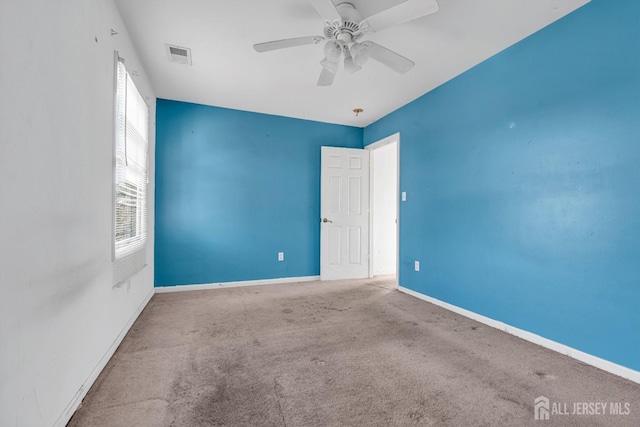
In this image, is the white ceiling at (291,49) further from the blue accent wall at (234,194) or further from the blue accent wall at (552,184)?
the blue accent wall at (234,194)

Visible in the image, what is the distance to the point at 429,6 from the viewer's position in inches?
67.8

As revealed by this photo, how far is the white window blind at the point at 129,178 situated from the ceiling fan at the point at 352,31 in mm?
1152

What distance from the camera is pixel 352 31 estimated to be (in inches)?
81.8

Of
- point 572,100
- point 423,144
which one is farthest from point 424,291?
point 572,100

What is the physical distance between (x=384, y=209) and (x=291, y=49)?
3.20 m

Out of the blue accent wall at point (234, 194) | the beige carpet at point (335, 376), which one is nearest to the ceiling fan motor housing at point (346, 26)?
the beige carpet at point (335, 376)

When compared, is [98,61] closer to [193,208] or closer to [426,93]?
[193,208]

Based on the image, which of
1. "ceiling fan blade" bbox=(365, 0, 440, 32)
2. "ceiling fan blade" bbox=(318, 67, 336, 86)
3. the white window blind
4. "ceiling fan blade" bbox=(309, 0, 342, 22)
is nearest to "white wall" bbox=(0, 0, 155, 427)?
the white window blind

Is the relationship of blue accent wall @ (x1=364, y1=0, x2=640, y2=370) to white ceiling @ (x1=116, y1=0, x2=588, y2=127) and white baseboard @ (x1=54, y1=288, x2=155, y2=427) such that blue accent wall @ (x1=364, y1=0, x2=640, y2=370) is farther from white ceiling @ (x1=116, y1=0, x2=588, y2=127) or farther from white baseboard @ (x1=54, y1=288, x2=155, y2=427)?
white baseboard @ (x1=54, y1=288, x2=155, y2=427)

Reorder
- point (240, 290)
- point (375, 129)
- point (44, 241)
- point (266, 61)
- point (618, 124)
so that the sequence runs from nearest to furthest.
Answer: point (44, 241)
point (618, 124)
point (266, 61)
point (240, 290)
point (375, 129)

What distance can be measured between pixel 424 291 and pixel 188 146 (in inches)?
141

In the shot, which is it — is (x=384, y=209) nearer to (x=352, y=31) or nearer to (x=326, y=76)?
(x=326, y=76)

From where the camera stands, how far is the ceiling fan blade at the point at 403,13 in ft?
5.60

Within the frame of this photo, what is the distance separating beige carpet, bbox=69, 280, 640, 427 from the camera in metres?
1.46
